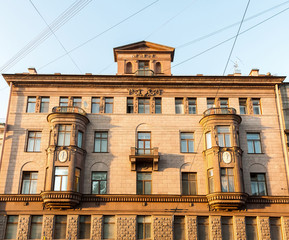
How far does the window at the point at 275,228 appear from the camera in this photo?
27.5 meters

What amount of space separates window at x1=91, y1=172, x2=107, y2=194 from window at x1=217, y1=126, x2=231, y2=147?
33.5 ft

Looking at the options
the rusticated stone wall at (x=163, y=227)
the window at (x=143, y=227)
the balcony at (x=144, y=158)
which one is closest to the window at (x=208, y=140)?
the balcony at (x=144, y=158)

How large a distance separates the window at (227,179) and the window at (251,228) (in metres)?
2.86

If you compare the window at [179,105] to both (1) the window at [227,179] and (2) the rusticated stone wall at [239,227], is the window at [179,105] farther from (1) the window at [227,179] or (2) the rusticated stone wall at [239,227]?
(2) the rusticated stone wall at [239,227]

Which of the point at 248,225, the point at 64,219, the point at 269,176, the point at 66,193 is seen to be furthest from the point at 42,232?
the point at 269,176

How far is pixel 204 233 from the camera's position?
2739cm

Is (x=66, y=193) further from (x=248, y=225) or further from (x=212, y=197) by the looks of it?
(x=248, y=225)

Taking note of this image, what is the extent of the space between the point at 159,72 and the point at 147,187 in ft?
38.6

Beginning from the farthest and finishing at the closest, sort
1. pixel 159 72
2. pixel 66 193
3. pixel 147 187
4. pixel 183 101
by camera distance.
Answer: pixel 159 72 → pixel 183 101 → pixel 147 187 → pixel 66 193

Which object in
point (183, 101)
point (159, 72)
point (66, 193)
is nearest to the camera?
point (66, 193)

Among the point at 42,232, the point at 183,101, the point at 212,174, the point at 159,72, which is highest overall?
the point at 159,72

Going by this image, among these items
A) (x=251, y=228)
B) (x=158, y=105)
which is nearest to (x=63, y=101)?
(x=158, y=105)

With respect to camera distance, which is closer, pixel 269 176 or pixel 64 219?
pixel 64 219

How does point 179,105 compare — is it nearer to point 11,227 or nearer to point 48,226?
point 48,226
